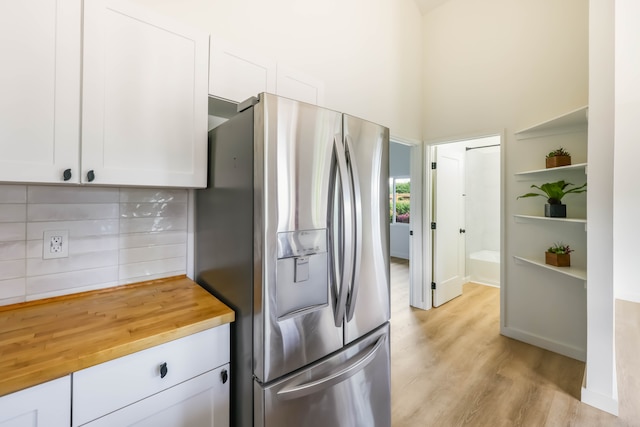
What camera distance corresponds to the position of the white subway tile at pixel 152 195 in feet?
4.69

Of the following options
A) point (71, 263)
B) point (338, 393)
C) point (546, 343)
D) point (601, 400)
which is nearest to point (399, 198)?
point (546, 343)

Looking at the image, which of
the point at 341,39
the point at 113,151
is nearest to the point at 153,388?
the point at 113,151

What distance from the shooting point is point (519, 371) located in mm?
2225

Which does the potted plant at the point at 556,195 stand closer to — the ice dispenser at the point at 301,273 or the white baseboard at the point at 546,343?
the white baseboard at the point at 546,343

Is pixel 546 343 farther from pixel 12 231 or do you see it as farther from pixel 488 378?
pixel 12 231

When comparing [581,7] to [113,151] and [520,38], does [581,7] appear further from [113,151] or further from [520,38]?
[113,151]

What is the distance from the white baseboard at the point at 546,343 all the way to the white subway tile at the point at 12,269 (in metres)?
3.65

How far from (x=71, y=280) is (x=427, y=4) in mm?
4282

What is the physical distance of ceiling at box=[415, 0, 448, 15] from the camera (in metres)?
3.35

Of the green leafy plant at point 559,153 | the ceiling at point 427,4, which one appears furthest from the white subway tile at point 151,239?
the ceiling at point 427,4

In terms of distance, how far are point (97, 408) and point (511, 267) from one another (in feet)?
10.8

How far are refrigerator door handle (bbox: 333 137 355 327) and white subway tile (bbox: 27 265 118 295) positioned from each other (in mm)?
1125

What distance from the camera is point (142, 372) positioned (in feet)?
3.01

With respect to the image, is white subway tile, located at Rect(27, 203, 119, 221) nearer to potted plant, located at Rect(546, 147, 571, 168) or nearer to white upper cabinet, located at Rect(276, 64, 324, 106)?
white upper cabinet, located at Rect(276, 64, 324, 106)
